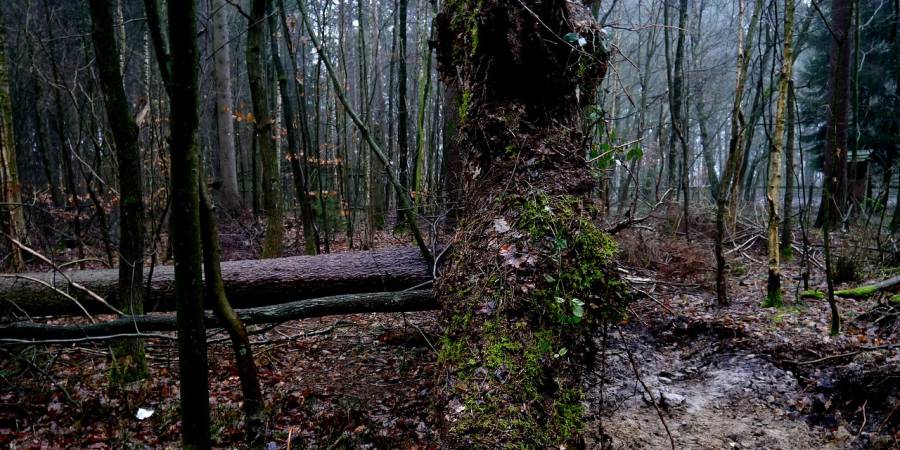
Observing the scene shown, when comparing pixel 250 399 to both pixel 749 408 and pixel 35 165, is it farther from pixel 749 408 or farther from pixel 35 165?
pixel 35 165

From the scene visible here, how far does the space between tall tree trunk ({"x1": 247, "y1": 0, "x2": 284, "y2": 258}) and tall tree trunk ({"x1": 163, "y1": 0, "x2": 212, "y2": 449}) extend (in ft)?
17.7

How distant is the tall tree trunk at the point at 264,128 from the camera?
7.01 m

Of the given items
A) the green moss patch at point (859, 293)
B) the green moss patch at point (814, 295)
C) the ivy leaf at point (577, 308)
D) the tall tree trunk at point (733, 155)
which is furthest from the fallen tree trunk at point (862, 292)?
the ivy leaf at point (577, 308)

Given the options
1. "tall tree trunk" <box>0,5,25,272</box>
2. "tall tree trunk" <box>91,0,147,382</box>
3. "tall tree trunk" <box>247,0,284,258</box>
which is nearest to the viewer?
"tall tree trunk" <box>91,0,147,382</box>

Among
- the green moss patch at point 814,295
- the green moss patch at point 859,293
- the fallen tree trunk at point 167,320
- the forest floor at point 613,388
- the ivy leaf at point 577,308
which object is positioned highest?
the ivy leaf at point 577,308

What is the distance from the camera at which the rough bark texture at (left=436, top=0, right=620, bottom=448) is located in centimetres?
260

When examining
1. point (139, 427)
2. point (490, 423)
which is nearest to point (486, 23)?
point (490, 423)

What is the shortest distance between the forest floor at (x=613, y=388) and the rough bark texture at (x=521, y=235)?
0.37 metres

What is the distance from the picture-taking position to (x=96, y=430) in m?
3.56

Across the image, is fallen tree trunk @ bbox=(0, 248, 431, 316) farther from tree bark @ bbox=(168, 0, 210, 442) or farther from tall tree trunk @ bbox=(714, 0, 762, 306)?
tall tree trunk @ bbox=(714, 0, 762, 306)

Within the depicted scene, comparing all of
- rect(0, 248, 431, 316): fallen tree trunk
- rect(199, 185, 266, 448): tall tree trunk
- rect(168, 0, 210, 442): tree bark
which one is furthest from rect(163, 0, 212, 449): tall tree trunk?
rect(0, 248, 431, 316): fallen tree trunk

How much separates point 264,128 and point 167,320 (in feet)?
13.3

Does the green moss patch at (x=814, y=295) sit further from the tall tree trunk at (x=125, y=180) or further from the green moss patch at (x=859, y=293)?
the tall tree trunk at (x=125, y=180)

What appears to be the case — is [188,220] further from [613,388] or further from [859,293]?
[859,293]
